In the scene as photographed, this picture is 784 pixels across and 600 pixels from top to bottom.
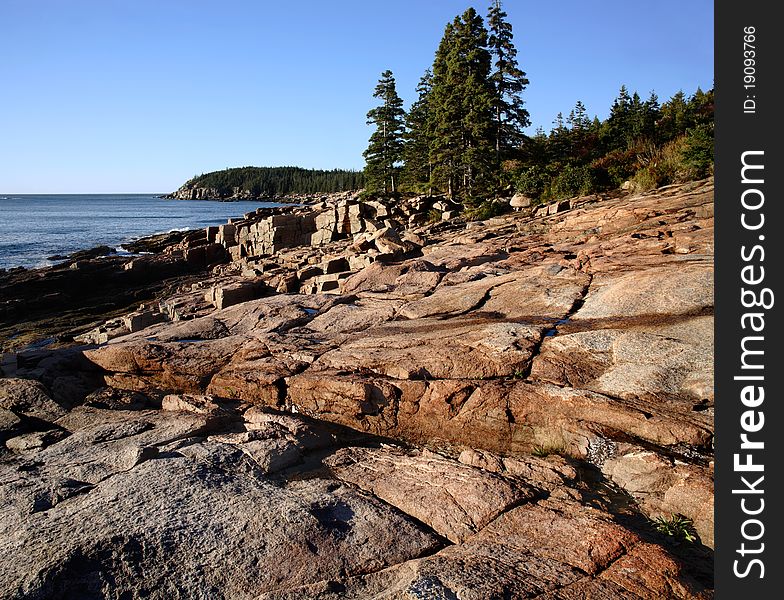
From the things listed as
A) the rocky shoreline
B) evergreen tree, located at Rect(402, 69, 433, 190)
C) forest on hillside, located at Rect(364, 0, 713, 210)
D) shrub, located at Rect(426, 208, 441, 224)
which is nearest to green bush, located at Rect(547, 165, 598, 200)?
forest on hillside, located at Rect(364, 0, 713, 210)

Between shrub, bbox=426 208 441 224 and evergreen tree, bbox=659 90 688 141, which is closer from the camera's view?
evergreen tree, bbox=659 90 688 141

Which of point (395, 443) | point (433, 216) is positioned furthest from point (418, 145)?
point (395, 443)

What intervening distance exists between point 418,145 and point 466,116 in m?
18.3

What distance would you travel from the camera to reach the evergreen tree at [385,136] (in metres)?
63.3

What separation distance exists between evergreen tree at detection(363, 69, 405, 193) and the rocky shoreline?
1865 inches

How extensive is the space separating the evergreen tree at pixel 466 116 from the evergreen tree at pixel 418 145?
9.30 metres

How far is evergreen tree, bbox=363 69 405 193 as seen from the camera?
6334 cm

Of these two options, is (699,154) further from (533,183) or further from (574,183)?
(533,183)

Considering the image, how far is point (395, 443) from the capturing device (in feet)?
33.6

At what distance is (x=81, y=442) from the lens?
9.37m

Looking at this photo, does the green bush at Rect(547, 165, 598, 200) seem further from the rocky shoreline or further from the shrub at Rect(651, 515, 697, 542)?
the shrub at Rect(651, 515, 697, 542)
